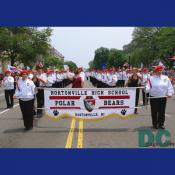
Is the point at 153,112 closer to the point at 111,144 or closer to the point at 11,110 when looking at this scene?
the point at 111,144

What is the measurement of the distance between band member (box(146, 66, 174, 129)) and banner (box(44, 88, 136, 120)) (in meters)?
0.66

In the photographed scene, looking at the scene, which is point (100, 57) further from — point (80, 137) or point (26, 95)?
point (80, 137)

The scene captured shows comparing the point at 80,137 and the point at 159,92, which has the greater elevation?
the point at 159,92

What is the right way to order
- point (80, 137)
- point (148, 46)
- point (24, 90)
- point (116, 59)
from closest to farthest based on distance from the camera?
point (80, 137) → point (24, 90) → point (148, 46) → point (116, 59)

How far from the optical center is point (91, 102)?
40.2ft

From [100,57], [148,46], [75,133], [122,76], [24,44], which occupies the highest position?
[148,46]

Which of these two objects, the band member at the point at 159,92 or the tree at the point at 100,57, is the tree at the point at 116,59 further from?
the band member at the point at 159,92

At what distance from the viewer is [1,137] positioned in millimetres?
10930

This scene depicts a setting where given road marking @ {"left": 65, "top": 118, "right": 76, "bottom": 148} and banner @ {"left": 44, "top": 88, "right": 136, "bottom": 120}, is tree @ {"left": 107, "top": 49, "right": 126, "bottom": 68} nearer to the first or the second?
road marking @ {"left": 65, "top": 118, "right": 76, "bottom": 148}

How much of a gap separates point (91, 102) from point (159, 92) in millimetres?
2059

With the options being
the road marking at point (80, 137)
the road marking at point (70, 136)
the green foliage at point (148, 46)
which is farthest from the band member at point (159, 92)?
the green foliage at point (148, 46)

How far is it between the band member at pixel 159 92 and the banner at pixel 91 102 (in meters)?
0.66

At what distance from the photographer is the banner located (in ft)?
40.2

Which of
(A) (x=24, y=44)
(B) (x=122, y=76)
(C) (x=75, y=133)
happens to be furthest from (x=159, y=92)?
(A) (x=24, y=44)
